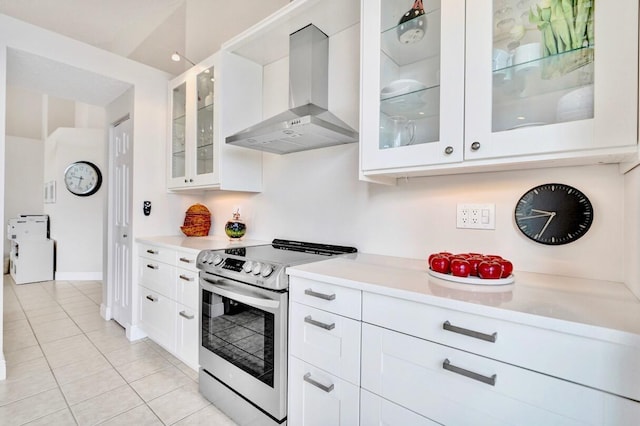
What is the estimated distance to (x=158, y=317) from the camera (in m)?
2.49

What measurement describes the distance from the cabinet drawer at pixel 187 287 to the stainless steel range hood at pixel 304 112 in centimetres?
97

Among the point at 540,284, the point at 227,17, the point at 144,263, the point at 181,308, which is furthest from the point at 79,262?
the point at 540,284

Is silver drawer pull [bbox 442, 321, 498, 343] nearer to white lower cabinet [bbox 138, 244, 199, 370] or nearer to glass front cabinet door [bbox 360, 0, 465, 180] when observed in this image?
glass front cabinet door [bbox 360, 0, 465, 180]

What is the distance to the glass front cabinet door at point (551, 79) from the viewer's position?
3.14ft

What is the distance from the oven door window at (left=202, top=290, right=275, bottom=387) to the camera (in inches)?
60.9

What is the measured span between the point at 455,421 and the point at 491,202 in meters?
0.97

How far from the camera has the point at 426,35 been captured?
1.41 meters

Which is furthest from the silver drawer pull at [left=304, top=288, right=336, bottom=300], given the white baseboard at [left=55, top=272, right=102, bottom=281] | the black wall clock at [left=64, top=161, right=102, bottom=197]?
the black wall clock at [left=64, top=161, right=102, bottom=197]

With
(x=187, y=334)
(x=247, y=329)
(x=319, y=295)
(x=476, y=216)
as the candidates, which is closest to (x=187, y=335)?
(x=187, y=334)

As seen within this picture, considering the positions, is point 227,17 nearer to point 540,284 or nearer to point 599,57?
Result: point 599,57

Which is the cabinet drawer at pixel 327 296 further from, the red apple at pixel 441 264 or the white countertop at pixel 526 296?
the red apple at pixel 441 264

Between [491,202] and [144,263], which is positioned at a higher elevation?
[491,202]

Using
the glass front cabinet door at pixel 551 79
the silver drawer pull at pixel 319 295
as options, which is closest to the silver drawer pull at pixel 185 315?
the silver drawer pull at pixel 319 295

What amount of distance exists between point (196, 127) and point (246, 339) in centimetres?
184
